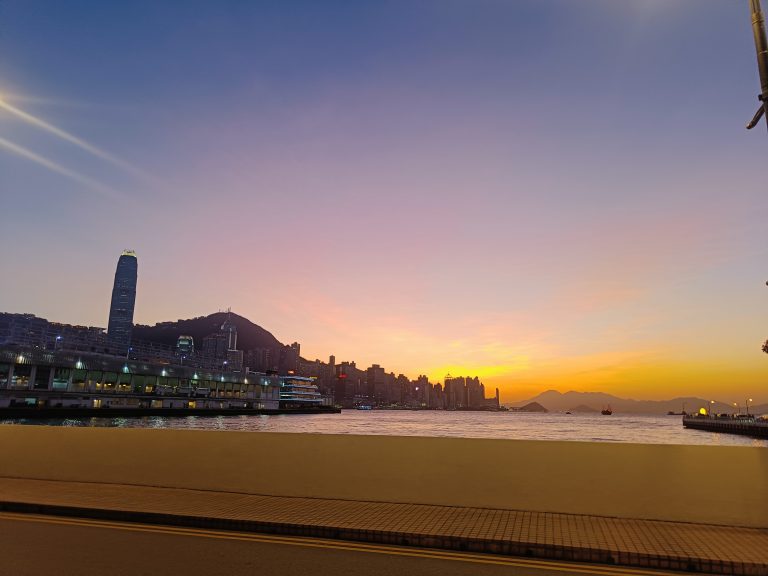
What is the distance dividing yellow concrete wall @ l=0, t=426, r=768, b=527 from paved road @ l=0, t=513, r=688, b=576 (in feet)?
7.69

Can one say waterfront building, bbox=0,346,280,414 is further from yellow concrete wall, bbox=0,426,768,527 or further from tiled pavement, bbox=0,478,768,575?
tiled pavement, bbox=0,478,768,575

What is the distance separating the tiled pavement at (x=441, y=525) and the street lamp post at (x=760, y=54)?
568 centimetres

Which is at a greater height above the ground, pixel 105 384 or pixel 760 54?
pixel 760 54

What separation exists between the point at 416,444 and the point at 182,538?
417 centimetres

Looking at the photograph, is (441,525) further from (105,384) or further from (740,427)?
(105,384)

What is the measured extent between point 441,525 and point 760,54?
7983mm

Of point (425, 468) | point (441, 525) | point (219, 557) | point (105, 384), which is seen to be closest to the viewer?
point (219, 557)

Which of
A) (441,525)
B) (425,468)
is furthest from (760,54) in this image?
(425,468)

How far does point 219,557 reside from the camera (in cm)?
664

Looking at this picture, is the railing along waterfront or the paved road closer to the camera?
the paved road

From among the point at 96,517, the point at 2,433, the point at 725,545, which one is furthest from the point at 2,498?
the point at 725,545

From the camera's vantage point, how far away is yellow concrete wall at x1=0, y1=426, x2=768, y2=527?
8281mm

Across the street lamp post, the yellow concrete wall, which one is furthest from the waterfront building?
the street lamp post

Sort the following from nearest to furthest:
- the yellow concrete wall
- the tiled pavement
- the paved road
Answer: the paved road → the tiled pavement → the yellow concrete wall
